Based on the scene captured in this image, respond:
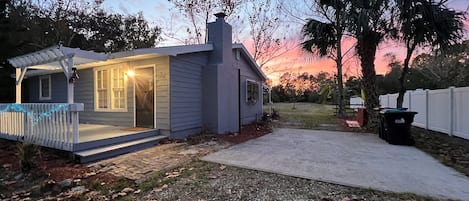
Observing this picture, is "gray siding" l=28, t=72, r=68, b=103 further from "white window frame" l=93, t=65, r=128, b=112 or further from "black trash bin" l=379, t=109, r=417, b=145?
"black trash bin" l=379, t=109, r=417, b=145

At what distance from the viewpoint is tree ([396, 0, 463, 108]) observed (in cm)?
757

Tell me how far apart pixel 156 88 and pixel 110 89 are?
2445mm

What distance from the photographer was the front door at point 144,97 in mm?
7902

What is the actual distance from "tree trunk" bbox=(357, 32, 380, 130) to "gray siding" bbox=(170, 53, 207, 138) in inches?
240

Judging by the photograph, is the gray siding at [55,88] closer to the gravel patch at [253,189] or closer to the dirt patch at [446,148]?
the gravel patch at [253,189]

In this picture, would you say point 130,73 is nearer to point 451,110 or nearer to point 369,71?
point 369,71

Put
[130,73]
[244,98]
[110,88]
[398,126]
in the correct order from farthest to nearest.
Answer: [244,98] → [110,88] → [130,73] → [398,126]

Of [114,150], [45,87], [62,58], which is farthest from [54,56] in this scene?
[45,87]

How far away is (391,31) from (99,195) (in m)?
10.0

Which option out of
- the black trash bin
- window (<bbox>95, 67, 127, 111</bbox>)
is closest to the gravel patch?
the black trash bin

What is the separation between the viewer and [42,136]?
612 cm

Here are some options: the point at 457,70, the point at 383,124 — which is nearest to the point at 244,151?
the point at 383,124

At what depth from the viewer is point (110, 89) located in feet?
29.3

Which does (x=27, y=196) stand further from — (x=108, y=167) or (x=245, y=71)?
(x=245, y=71)
